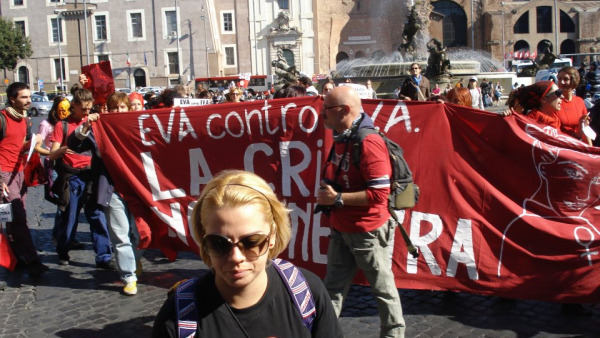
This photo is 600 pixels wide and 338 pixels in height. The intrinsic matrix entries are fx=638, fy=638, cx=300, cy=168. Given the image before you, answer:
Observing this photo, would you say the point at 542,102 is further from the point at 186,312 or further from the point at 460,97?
the point at 186,312

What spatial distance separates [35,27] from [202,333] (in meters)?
67.8

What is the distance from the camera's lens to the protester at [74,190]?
6.05 metres

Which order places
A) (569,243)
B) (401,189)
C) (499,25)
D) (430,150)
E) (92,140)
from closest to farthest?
(401,189)
(569,243)
(430,150)
(92,140)
(499,25)

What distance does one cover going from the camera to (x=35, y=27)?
62.9 metres

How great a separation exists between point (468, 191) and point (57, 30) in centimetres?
6460

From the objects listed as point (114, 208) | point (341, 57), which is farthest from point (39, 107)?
point (341, 57)

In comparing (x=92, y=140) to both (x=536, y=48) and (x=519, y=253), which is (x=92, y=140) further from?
(x=536, y=48)

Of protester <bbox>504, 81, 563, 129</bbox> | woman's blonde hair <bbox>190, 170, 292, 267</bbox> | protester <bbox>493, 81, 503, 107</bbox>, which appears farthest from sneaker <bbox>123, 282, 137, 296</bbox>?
protester <bbox>493, 81, 503, 107</bbox>

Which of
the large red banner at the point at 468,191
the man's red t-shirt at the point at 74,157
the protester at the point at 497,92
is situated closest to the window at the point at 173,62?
the protester at the point at 497,92

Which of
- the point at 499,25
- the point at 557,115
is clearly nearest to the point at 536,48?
the point at 499,25

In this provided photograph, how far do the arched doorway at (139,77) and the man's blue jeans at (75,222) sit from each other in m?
57.1

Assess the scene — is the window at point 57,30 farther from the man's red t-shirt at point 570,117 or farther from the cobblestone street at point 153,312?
the man's red t-shirt at point 570,117

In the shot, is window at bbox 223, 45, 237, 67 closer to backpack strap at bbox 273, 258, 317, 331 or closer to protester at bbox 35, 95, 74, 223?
protester at bbox 35, 95, 74, 223

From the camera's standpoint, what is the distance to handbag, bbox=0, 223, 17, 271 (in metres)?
5.78
